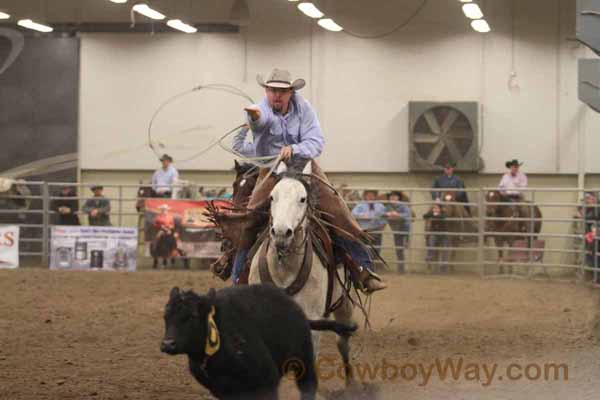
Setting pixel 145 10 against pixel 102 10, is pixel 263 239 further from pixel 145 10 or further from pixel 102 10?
pixel 102 10

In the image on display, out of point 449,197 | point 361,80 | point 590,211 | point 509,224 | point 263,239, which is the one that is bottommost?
point 509,224

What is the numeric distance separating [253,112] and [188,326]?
2378 mm

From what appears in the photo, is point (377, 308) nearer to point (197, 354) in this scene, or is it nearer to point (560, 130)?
point (197, 354)

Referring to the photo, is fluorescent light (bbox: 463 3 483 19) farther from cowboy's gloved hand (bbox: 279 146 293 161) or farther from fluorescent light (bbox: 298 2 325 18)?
cowboy's gloved hand (bbox: 279 146 293 161)

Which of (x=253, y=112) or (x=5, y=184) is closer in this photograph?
(x=253, y=112)

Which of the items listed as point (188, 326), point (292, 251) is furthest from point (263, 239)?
point (188, 326)

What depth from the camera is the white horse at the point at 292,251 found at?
18.4 ft

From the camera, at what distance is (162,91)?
19375mm

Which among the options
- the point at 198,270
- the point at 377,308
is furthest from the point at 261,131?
the point at 198,270

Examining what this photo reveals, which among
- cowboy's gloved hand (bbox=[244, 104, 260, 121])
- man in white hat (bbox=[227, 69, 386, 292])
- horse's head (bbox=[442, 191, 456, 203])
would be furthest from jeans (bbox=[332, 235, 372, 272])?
horse's head (bbox=[442, 191, 456, 203])

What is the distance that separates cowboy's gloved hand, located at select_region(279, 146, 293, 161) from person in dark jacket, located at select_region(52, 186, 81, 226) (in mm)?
10379

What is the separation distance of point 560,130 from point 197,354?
1476 centimetres

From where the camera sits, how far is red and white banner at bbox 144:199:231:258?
619 inches

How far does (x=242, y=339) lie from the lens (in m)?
4.48
